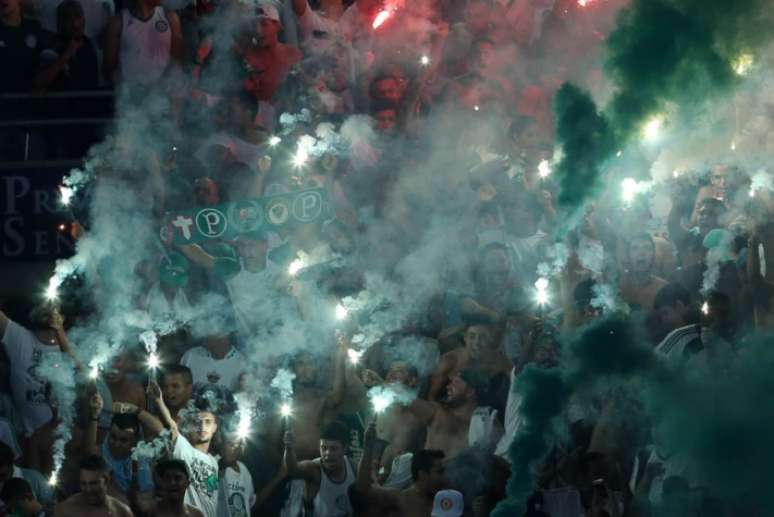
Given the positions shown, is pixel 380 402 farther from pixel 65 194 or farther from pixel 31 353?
pixel 65 194

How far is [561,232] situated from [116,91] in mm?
3481

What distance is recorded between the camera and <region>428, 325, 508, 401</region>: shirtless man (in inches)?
408

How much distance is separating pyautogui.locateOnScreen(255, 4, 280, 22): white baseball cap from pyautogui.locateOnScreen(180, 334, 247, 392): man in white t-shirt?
2608 millimetres

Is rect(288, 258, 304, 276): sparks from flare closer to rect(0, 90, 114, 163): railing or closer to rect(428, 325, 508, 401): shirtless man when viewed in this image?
rect(428, 325, 508, 401): shirtless man

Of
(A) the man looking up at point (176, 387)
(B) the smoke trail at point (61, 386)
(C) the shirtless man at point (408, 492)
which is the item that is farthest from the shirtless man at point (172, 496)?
(C) the shirtless man at point (408, 492)

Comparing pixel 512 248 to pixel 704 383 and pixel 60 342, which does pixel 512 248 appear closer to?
pixel 704 383

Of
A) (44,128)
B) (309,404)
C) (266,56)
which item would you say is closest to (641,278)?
(309,404)

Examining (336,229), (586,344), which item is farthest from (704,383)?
(336,229)

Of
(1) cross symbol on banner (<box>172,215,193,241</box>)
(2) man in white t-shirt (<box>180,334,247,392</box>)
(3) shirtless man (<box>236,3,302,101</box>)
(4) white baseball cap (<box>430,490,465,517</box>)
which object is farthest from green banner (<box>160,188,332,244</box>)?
(4) white baseball cap (<box>430,490,465,517</box>)

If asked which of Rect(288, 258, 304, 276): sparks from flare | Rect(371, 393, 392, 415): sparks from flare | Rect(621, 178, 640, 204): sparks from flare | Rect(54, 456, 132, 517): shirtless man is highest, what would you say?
Rect(621, 178, 640, 204): sparks from flare

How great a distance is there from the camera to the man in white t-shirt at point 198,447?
33.3 ft

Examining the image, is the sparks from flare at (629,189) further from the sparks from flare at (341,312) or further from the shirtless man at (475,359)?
the sparks from flare at (341,312)

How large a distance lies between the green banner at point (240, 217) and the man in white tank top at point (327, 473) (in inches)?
64.2

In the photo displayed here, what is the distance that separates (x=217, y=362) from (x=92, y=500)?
1302 mm
